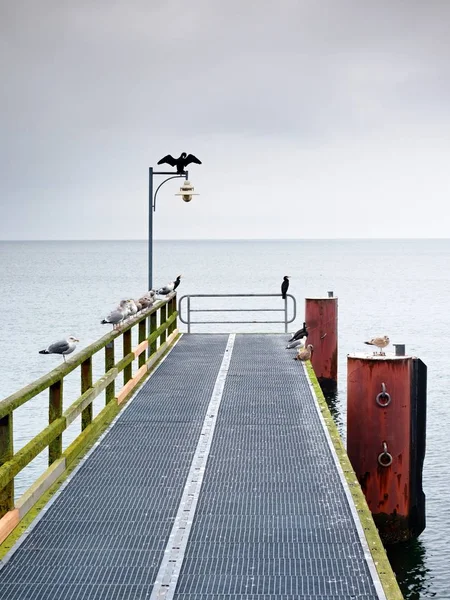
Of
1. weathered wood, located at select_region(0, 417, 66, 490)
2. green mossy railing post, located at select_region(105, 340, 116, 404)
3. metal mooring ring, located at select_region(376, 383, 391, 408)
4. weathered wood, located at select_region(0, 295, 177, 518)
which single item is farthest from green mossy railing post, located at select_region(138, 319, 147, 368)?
weathered wood, located at select_region(0, 417, 66, 490)

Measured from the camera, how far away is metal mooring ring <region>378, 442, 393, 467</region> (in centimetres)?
1141

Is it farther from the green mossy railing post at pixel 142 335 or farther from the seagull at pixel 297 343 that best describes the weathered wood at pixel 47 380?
the seagull at pixel 297 343

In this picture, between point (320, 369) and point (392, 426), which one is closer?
point (392, 426)

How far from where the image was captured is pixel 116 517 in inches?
312

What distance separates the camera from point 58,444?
935cm

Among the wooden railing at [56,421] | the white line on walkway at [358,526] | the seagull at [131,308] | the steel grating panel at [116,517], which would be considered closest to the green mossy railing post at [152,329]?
the wooden railing at [56,421]

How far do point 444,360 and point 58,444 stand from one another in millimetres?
29036

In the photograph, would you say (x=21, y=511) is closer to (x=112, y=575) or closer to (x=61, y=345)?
(x=112, y=575)

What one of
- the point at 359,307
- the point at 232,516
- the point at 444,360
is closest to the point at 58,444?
the point at 232,516

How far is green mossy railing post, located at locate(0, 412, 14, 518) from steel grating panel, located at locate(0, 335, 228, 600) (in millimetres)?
313

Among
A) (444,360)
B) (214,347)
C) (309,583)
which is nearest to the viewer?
(309,583)

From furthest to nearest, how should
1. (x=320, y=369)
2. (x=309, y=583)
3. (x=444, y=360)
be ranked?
(x=444, y=360)
(x=320, y=369)
(x=309, y=583)

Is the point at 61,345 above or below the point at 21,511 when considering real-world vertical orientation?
above

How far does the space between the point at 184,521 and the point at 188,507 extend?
14.5 inches
